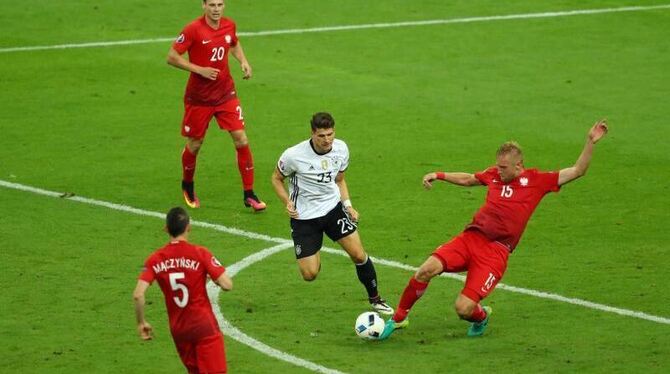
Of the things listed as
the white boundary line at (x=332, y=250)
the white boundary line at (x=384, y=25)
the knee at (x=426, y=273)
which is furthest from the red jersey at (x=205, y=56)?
the white boundary line at (x=384, y=25)

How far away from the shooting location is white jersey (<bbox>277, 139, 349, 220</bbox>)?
14188mm

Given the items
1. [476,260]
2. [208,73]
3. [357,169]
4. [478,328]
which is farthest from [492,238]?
→ [357,169]

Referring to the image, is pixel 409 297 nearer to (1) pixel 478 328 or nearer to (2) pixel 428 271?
(2) pixel 428 271

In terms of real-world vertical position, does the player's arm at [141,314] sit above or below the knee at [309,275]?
above

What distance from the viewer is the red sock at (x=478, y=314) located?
13.1 metres

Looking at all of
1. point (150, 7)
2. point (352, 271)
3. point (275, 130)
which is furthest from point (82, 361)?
point (150, 7)

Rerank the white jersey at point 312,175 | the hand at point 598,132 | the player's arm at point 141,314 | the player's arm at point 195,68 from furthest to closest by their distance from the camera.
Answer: the player's arm at point 195,68 < the white jersey at point 312,175 < the hand at point 598,132 < the player's arm at point 141,314

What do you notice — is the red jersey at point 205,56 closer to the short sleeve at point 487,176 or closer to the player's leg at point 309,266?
the player's leg at point 309,266

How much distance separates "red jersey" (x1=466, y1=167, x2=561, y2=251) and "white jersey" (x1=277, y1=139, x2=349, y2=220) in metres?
1.64

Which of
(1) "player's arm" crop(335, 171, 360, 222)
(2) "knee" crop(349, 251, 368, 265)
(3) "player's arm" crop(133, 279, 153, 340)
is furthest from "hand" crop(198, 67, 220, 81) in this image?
(3) "player's arm" crop(133, 279, 153, 340)

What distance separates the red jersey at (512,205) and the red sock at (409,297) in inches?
30.3

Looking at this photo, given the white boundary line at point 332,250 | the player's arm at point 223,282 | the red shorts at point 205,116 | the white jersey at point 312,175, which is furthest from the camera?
the red shorts at point 205,116

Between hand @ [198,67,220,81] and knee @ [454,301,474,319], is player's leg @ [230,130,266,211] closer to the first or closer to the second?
hand @ [198,67,220,81]

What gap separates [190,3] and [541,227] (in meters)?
13.8
